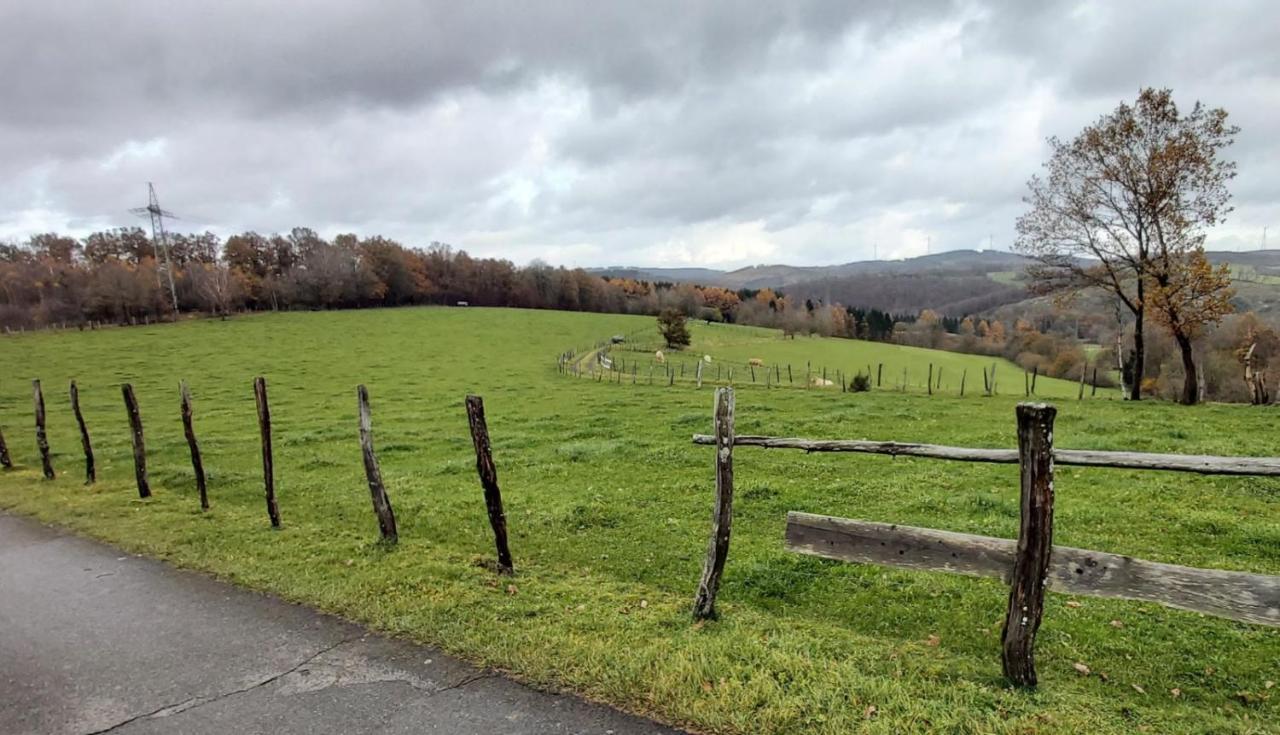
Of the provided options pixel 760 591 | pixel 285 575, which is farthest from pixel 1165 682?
pixel 285 575

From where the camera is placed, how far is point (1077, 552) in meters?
4.55

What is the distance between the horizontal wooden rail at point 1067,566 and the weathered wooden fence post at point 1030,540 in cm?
19

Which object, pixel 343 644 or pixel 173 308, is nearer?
pixel 343 644

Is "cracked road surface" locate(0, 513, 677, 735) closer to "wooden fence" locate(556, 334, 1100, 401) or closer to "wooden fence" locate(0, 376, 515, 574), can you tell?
"wooden fence" locate(0, 376, 515, 574)

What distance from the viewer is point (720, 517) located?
19.3ft

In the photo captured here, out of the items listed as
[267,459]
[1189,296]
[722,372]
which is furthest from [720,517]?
[722,372]

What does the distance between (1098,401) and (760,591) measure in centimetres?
2437

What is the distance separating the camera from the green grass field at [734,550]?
15.5 feet

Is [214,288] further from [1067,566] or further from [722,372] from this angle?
[1067,566]

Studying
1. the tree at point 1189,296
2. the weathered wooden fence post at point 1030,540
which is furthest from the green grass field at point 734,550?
the tree at point 1189,296

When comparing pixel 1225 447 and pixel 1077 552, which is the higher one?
pixel 1077 552

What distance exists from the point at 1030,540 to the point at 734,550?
14.1ft

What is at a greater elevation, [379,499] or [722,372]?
[379,499]

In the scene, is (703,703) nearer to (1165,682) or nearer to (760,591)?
(760,591)
